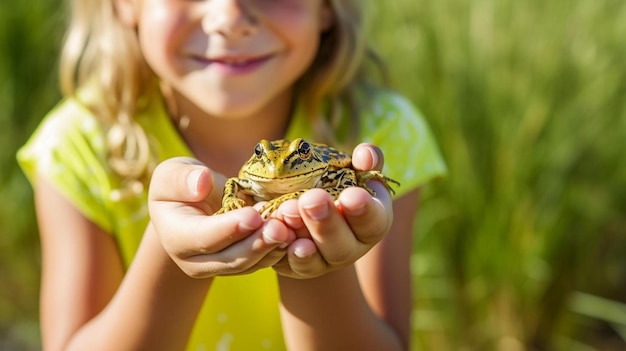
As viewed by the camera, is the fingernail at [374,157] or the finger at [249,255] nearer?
the finger at [249,255]

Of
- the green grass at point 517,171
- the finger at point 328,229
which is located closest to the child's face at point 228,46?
the finger at point 328,229

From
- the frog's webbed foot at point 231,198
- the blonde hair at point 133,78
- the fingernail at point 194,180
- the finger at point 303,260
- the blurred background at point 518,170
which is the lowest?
the blurred background at point 518,170

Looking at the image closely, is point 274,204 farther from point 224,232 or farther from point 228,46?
point 228,46

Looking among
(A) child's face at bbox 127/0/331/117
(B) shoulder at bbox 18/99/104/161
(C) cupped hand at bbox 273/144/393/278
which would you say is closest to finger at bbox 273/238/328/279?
(C) cupped hand at bbox 273/144/393/278

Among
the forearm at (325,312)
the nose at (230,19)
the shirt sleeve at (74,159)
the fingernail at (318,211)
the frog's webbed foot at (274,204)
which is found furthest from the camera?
the shirt sleeve at (74,159)

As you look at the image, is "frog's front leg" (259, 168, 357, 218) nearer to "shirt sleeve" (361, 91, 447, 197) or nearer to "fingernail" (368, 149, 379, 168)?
"fingernail" (368, 149, 379, 168)

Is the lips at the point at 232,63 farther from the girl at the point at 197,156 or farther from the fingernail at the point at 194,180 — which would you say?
the fingernail at the point at 194,180

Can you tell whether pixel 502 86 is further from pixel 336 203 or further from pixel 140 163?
pixel 336 203
